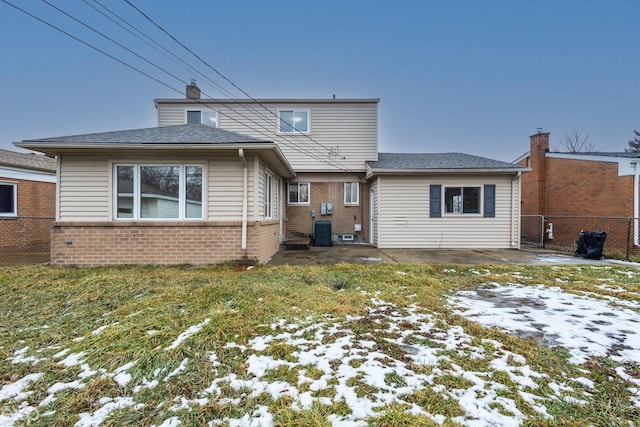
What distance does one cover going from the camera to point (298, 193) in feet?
42.0

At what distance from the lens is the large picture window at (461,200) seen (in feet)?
34.8

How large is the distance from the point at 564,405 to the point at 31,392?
3966 mm

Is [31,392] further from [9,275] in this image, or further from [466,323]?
[9,275]

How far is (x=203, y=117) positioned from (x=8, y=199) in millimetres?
7493

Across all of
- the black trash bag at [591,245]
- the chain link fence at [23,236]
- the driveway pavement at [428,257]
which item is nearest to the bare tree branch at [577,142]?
the black trash bag at [591,245]

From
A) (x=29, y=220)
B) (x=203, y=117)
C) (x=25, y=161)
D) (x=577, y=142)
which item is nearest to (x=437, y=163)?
(x=203, y=117)

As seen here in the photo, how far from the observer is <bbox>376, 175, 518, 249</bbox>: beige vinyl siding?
10.4m

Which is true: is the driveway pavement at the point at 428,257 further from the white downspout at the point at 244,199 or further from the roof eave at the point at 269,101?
the roof eave at the point at 269,101

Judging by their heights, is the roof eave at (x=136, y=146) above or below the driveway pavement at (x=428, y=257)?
above

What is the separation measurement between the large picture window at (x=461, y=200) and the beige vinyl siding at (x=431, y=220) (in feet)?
0.71

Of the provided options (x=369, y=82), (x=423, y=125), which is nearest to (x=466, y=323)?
(x=369, y=82)

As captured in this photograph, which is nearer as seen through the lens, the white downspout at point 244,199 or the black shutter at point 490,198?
the white downspout at point 244,199

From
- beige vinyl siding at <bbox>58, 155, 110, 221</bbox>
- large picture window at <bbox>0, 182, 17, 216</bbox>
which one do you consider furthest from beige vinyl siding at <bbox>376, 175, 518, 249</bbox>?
large picture window at <bbox>0, 182, 17, 216</bbox>

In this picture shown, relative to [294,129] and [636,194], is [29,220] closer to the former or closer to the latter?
[294,129]
